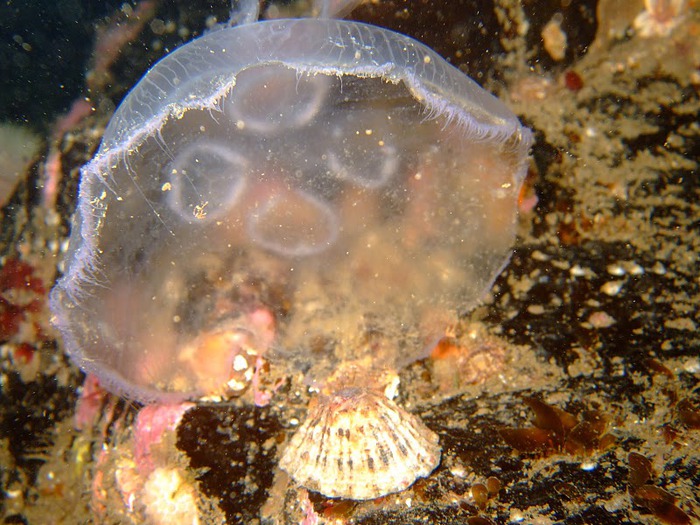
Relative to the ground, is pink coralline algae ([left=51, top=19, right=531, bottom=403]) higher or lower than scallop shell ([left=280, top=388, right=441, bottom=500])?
higher

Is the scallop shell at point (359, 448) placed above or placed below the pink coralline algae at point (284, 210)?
below

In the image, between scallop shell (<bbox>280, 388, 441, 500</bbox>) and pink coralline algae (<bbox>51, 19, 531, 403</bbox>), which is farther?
scallop shell (<bbox>280, 388, 441, 500</bbox>)

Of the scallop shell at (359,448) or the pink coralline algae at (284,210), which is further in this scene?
the scallop shell at (359,448)

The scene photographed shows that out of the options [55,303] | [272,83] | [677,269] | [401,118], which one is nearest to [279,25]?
[272,83]
